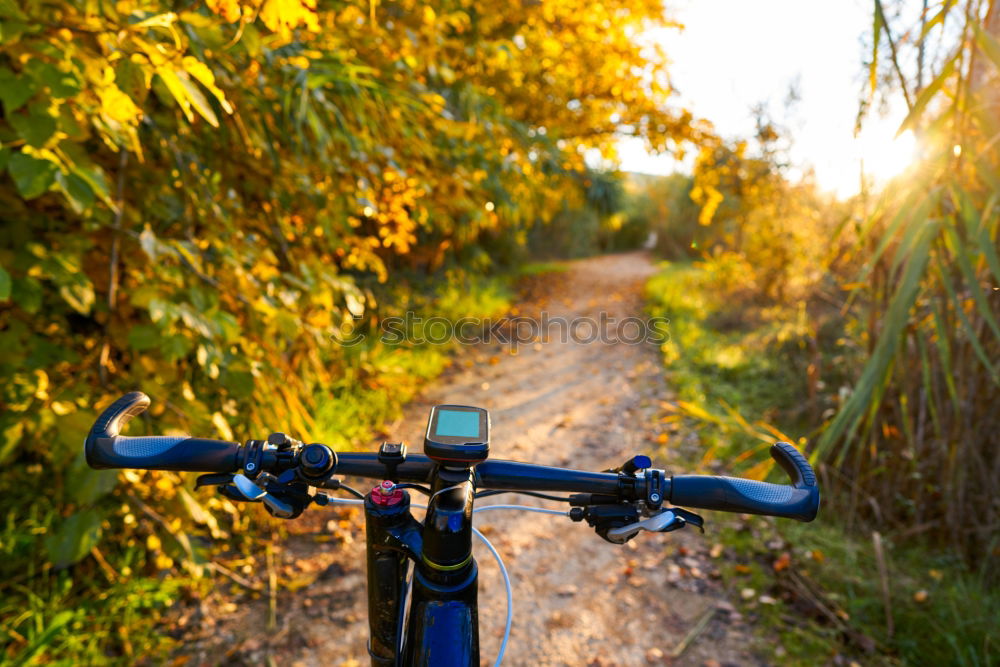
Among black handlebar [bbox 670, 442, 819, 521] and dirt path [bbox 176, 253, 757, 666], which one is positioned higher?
black handlebar [bbox 670, 442, 819, 521]

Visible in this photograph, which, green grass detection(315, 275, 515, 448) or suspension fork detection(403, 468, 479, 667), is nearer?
suspension fork detection(403, 468, 479, 667)

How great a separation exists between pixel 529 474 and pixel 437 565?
0.27 meters

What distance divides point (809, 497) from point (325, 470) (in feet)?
2.76

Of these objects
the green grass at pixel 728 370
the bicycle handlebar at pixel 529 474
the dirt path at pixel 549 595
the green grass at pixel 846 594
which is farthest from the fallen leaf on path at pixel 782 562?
the bicycle handlebar at pixel 529 474

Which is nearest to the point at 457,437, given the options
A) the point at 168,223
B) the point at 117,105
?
the point at 117,105

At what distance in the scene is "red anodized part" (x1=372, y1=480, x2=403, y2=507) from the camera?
0.92 metres

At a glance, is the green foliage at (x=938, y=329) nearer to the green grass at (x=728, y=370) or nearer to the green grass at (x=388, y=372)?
the green grass at (x=728, y=370)

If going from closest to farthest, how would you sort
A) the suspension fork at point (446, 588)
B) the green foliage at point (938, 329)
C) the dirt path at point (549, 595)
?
the suspension fork at point (446, 588), the green foliage at point (938, 329), the dirt path at point (549, 595)

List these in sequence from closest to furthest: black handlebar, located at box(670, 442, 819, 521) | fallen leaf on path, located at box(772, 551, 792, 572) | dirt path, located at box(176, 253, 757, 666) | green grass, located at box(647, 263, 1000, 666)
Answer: black handlebar, located at box(670, 442, 819, 521), green grass, located at box(647, 263, 1000, 666), dirt path, located at box(176, 253, 757, 666), fallen leaf on path, located at box(772, 551, 792, 572)

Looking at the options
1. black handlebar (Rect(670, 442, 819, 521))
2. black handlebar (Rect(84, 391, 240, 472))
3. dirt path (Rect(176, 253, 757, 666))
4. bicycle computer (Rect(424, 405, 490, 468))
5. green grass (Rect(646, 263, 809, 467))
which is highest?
bicycle computer (Rect(424, 405, 490, 468))

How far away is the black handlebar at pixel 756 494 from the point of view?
95 cm

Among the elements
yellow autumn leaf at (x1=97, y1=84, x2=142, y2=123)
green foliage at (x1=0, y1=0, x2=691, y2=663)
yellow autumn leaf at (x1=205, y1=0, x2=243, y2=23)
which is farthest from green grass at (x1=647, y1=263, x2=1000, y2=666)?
yellow autumn leaf at (x1=97, y1=84, x2=142, y2=123)

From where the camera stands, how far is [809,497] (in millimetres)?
948

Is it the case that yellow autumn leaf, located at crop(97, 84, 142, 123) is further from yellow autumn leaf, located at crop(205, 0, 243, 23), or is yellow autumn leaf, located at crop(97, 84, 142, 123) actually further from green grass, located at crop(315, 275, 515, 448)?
green grass, located at crop(315, 275, 515, 448)
